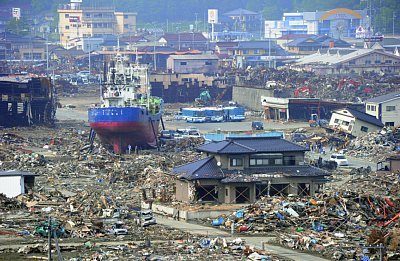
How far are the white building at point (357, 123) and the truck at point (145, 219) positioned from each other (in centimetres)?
1967

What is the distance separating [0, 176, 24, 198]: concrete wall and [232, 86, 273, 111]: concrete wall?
35.7 metres

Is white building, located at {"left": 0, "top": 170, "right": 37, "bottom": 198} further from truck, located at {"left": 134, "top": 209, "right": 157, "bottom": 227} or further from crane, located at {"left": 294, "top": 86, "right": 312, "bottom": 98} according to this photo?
crane, located at {"left": 294, "top": 86, "right": 312, "bottom": 98}

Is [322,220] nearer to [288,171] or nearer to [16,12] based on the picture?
[288,171]

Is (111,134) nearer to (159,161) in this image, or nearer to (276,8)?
(159,161)

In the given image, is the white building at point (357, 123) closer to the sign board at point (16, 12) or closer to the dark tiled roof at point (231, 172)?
the dark tiled roof at point (231, 172)

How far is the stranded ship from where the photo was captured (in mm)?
49688

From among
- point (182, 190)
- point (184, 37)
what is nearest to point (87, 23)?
point (184, 37)

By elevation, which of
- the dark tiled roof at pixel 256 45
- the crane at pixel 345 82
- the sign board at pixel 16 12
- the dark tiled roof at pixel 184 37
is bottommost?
the crane at pixel 345 82

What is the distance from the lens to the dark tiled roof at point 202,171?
106 feet

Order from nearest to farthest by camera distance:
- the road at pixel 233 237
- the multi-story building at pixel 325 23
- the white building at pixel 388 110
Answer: the road at pixel 233 237, the white building at pixel 388 110, the multi-story building at pixel 325 23

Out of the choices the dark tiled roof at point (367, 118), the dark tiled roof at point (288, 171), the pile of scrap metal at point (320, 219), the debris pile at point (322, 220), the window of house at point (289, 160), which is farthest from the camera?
the dark tiled roof at point (367, 118)

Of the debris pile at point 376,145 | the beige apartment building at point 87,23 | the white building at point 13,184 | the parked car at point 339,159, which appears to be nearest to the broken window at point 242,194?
the white building at point 13,184

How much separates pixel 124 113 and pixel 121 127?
0.68m

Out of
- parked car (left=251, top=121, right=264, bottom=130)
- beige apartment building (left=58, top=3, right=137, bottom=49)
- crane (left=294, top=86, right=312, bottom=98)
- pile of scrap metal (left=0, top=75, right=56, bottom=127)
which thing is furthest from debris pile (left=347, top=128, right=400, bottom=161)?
beige apartment building (left=58, top=3, right=137, bottom=49)
